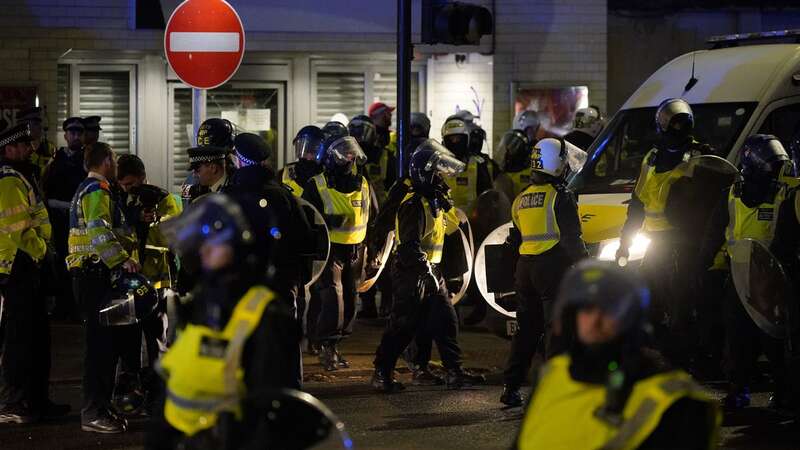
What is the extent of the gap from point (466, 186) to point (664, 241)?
172 inches

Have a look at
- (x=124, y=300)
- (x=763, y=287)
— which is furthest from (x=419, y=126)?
(x=124, y=300)

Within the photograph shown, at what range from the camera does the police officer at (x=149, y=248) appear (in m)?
9.88

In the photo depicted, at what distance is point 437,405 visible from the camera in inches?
412

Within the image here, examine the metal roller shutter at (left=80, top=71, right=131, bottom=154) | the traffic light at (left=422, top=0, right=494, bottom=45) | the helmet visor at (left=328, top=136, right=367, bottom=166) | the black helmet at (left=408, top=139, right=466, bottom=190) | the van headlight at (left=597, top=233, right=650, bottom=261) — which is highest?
the traffic light at (left=422, top=0, right=494, bottom=45)

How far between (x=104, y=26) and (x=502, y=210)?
6.22m

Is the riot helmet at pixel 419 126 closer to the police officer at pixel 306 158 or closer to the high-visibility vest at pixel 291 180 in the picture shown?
the high-visibility vest at pixel 291 180

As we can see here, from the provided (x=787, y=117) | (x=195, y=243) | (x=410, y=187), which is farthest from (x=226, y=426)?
(x=787, y=117)

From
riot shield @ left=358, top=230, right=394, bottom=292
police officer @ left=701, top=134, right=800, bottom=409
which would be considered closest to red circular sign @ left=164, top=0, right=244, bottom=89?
riot shield @ left=358, top=230, right=394, bottom=292

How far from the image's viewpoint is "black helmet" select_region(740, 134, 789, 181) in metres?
9.98

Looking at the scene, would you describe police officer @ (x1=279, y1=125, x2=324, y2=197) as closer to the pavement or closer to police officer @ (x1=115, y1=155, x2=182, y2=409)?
the pavement

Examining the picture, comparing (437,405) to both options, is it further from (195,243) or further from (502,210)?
(195,243)

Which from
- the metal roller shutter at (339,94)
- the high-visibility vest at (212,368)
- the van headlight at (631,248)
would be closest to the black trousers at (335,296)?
the van headlight at (631,248)

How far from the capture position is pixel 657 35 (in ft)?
73.8

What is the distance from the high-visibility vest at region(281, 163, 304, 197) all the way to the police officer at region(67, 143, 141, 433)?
10.4 ft
